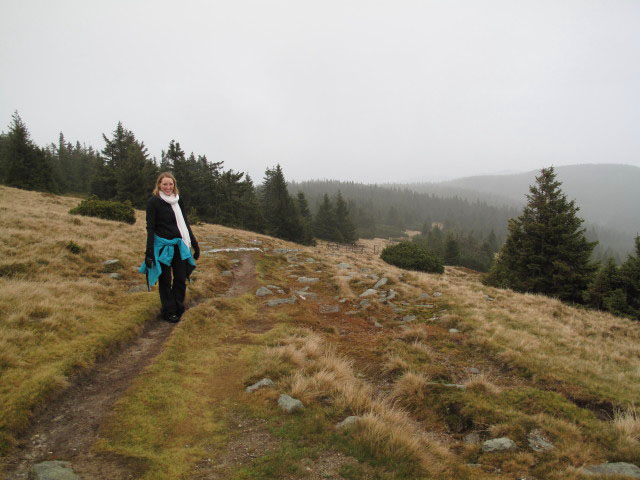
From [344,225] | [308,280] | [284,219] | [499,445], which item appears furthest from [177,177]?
[499,445]

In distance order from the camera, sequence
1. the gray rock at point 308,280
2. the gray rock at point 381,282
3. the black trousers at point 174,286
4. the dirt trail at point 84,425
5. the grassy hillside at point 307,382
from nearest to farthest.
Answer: the dirt trail at point 84,425, the grassy hillside at point 307,382, the black trousers at point 174,286, the gray rock at point 381,282, the gray rock at point 308,280

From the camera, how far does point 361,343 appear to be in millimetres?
8516

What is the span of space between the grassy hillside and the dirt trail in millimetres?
49

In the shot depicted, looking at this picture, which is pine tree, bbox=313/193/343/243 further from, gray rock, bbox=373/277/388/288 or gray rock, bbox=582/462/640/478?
gray rock, bbox=582/462/640/478

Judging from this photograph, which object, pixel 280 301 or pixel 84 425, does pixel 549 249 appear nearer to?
pixel 280 301

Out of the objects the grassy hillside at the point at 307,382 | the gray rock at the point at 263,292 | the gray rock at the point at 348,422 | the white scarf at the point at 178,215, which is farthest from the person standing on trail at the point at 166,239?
the gray rock at the point at 348,422

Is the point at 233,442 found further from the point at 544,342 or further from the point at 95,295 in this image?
the point at 544,342

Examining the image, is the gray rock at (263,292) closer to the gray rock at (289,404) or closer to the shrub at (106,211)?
the gray rock at (289,404)

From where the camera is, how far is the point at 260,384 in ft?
17.7

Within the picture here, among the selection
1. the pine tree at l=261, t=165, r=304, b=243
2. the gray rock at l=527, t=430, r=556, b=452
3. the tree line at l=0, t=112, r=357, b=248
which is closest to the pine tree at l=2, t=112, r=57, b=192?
the tree line at l=0, t=112, r=357, b=248

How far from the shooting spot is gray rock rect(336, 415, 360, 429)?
14.2ft

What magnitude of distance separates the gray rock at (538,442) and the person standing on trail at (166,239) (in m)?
6.95

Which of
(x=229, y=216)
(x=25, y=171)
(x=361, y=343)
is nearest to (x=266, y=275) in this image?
(x=361, y=343)

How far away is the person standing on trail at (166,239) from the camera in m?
6.71
